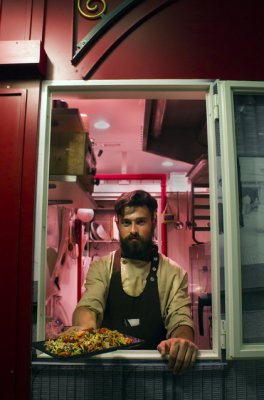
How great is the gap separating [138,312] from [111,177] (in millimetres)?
2201

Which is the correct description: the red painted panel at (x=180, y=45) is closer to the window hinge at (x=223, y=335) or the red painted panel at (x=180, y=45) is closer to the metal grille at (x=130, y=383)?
the window hinge at (x=223, y=335)

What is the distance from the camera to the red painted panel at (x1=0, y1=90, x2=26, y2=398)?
5.45ft

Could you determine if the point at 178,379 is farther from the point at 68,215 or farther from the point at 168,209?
the point at 168,209

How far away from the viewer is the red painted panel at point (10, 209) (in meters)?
1.66

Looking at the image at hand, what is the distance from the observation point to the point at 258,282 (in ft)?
5.66

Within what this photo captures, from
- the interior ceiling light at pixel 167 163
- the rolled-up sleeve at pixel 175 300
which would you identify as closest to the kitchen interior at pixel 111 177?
the interior ceiling light at pixel 167 163

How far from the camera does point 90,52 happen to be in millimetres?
1880

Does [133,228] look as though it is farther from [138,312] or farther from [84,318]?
[84,318]

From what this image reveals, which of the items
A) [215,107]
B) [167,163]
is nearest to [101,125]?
[167,163]

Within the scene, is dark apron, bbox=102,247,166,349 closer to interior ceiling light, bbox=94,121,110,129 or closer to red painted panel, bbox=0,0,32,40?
red painted panel, bbox=0,0,32,40

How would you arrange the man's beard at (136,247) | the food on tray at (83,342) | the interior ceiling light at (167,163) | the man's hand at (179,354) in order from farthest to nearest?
the interior ceiling light at (167,163) → the man's beard at (136,247) → the man's hand at (179,354) → the food on tray at (83,342)

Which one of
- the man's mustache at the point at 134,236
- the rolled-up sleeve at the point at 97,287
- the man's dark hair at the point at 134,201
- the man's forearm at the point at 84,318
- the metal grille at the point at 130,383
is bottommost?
the metal grille at the point at 130,383

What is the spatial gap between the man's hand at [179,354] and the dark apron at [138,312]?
20.6 inches

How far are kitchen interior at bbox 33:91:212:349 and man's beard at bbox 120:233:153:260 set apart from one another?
484mm
